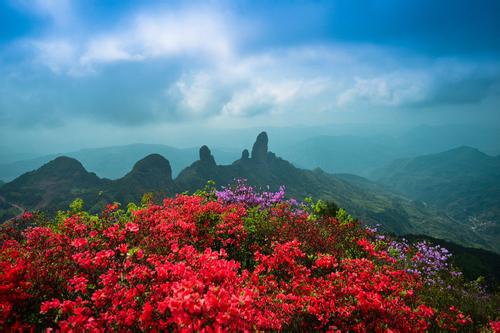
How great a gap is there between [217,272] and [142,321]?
5.47 feet

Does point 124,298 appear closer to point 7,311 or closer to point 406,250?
point 7,311

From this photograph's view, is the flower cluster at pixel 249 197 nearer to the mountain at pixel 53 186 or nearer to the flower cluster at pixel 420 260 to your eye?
the flower cluster at pixel 420 260

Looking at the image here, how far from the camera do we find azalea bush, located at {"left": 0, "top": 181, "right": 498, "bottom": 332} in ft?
15.8

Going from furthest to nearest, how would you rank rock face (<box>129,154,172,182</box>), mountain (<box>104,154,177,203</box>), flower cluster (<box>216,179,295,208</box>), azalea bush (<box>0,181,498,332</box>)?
rock face (<box>129,154,172,182</box>)
mountain (<box>104,154,177,203</box>)
flower cluster (<box>216,179,295,208</box>)
azalea bush (<box>0,181,498,332</box>)

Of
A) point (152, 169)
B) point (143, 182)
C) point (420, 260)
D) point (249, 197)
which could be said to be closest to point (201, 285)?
point (249, 197)

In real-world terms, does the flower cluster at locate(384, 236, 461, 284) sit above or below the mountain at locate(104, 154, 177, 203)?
above

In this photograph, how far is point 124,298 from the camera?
211 inches

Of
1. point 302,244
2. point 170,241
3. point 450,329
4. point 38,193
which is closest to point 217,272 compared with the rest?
point 170,241

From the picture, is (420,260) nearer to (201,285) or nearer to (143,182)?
(201,285)

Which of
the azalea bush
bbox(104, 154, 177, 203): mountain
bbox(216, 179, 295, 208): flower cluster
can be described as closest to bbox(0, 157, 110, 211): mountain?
bbox(104, 154, 177, 203): mountain

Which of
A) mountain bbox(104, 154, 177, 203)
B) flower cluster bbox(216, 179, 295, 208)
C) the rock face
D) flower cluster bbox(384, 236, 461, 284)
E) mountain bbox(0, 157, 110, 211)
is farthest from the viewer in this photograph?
the rock face

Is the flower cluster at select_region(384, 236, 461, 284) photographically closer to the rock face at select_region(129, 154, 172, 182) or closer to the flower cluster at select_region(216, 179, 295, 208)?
the flower cluster at select_region(216, 179, 295, 208)

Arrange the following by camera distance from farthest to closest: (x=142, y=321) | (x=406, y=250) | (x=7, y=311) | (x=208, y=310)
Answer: (x=406, y=250) → (x=7, y=311) → (x=142, y=321) → (x=208, y=310)

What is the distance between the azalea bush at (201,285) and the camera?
4.81m
